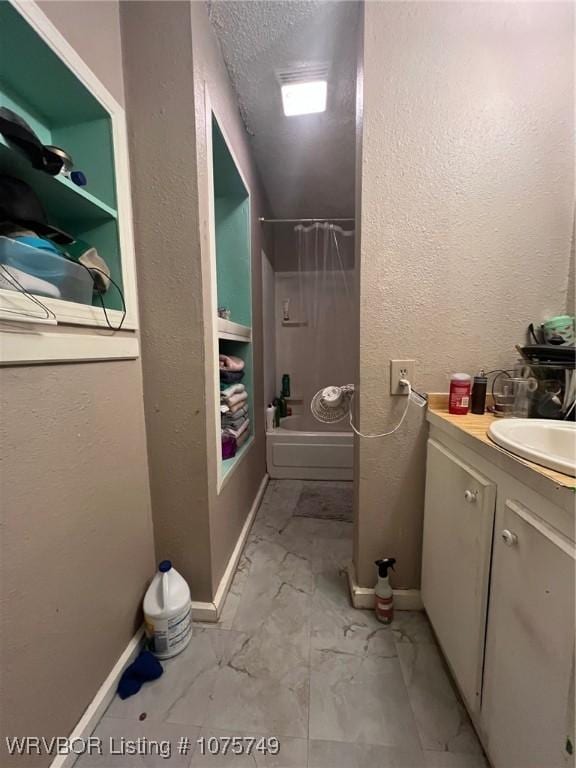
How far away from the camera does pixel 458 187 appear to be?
995 millimetres

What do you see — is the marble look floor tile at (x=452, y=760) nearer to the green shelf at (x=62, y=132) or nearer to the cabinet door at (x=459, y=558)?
the cabinet door at (x=459, y=558)

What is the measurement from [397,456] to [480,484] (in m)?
0.39

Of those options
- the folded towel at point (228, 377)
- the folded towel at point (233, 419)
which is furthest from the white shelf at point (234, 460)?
the folded towel at point (228, 377)

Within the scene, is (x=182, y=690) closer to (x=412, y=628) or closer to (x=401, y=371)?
(x=412, y=628)

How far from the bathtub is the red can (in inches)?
53.8

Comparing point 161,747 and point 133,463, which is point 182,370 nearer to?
point 133,463

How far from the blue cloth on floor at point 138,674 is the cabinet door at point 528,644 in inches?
36.4

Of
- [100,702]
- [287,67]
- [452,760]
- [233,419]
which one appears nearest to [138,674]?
[100,702]

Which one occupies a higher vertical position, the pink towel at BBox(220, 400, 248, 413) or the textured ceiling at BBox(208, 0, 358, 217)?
the textured ceiling at BBox(208, 0, 358, 217)

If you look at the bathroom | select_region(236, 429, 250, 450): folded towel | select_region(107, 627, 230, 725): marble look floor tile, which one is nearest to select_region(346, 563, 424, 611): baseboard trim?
the bathroom

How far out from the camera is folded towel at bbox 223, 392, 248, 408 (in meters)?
1.50

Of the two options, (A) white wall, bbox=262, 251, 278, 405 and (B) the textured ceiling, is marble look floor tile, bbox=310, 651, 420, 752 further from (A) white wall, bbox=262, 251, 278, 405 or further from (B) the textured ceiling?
(B) the textured ceiling

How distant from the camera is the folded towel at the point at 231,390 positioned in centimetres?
150

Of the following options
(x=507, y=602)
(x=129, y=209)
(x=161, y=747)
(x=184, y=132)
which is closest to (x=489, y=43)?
(x=184, y=132)
